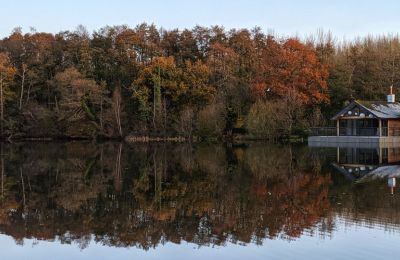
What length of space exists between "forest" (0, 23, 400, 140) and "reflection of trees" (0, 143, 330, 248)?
26.3 metres

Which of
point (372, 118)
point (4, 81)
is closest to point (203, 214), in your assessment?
point (372, 118)

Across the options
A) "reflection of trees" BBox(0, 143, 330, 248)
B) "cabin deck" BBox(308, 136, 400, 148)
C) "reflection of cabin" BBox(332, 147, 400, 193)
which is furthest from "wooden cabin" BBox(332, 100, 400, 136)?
"reflection of trees" BBox(0, 143, 330, 248)

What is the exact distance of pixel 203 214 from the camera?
12148 millimetres

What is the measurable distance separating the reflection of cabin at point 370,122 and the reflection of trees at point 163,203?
703 inches

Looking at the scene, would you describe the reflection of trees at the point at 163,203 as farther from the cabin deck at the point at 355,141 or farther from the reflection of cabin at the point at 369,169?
the cabin deck at the point at 355,141

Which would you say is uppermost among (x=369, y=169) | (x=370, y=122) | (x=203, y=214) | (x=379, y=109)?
(x=379, y=109)

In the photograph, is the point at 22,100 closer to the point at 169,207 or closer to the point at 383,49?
the point at 383,49

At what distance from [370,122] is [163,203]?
30.7 metres

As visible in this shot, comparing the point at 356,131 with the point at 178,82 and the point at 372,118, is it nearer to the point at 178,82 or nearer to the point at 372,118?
the point at 372,118

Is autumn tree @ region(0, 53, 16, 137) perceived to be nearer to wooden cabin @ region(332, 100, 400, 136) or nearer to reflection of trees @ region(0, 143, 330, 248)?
reflection of trees @ region(0, 143, 330, 248)

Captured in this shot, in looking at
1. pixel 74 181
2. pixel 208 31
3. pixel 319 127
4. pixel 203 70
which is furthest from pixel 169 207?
pixel 208 31

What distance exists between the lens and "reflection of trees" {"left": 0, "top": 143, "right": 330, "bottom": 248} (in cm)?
1052

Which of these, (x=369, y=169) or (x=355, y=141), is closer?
(x=369, y=169)

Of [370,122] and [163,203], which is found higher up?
[370,122]
